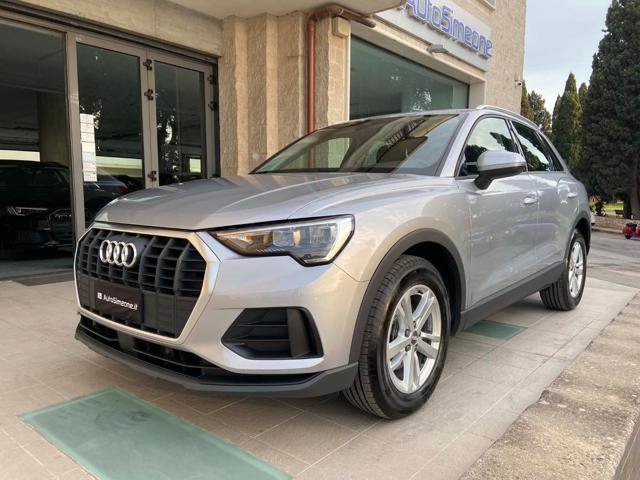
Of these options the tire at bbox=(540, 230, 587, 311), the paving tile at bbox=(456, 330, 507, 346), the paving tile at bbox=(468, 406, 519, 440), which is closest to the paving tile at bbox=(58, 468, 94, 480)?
the paving tile at bbox=(468, 406, 519, 440)

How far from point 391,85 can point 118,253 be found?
8.89 metres

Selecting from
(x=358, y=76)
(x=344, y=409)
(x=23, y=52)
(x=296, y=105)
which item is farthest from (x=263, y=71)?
(x=344, y=409)

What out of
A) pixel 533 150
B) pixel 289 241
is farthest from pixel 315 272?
pixel 533 150

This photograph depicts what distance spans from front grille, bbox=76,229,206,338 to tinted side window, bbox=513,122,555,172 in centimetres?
280

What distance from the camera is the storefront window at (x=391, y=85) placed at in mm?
8883

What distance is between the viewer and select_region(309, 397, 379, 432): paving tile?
7.73 ft

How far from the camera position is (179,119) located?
23.9ft

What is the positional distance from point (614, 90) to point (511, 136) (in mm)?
24507

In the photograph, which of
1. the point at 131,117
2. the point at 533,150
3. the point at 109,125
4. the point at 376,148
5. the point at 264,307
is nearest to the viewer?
the point at 264,307

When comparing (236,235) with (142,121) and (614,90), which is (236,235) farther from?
(614,90)

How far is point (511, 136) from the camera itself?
3674 mm

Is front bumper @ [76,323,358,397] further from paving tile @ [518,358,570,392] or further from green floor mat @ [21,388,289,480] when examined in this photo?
paving tile @ [518,358,570,392]

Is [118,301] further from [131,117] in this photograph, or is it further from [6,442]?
[131,117]

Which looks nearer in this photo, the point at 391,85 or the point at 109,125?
the point at 109,125
